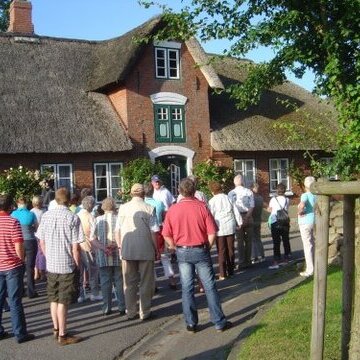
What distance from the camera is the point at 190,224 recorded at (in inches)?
287

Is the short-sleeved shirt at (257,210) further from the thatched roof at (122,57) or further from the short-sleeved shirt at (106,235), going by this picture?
the thatched roof at (122,57)

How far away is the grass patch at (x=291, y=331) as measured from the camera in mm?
5719

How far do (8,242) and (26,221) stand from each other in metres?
2.53

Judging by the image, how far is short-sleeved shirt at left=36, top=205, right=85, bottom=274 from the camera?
7062mm

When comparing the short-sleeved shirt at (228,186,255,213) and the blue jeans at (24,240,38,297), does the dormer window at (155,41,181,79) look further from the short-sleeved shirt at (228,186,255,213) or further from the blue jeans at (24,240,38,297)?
the blue jeans at (24,240,38,297)


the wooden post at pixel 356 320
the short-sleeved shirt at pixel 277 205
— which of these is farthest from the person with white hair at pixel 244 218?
the wooden post at pixel 356 320

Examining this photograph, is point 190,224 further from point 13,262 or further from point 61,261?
point 13,262

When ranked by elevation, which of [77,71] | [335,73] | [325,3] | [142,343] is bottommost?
[142,343]

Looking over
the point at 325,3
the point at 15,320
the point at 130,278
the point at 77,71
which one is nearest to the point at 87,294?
the point at 130,278

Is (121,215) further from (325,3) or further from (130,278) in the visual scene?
(325,3)

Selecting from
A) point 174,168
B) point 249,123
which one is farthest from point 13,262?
point 249,123

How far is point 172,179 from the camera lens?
23625 mm

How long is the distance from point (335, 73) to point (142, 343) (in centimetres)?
566

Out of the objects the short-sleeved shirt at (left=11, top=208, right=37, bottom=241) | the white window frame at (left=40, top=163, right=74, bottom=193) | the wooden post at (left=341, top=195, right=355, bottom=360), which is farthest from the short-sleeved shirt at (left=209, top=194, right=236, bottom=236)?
the white window frame at (left=40, top=163, right=74, bottom=193)
